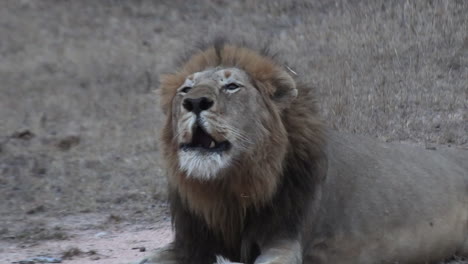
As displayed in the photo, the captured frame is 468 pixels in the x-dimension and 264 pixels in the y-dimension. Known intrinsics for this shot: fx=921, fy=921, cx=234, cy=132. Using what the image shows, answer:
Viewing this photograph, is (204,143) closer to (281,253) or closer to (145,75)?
(281,253)

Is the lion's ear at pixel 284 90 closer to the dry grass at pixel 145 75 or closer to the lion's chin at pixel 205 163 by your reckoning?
the lion's chin at pixel 205 163

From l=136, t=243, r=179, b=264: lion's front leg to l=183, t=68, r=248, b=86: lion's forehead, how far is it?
33.2 inches

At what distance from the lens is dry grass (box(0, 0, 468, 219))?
26.1 feet

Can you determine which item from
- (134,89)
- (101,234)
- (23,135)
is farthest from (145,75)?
(101,234)

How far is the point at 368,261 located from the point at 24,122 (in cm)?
704

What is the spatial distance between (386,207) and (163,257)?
118 cm

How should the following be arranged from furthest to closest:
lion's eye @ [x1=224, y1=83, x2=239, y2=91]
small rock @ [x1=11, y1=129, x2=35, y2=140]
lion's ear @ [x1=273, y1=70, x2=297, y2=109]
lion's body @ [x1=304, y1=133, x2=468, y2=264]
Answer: small rock @ [x1=11, y1=129, x2=35, y2=140]
lion's body @ [x1=304, y1=133, x2=468, y2=264]
lion's ear @ [x1=273, y1=70, x2=297, y2=109]
lion's eye @ [x1=224, y1=83, x2=239, y2=91]

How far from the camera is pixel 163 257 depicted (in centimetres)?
451

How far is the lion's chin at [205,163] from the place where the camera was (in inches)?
159

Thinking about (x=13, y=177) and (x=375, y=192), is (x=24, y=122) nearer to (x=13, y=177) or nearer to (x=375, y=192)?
(x=13, y=177)

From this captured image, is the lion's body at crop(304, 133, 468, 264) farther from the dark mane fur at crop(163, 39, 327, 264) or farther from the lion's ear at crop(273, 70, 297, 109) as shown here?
the lion's ear at crop(273, 70, 297, 109)

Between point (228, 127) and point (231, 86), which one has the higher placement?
point (231, 86)

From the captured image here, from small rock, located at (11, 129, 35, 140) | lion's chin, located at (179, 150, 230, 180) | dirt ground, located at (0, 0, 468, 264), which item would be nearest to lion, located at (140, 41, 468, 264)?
lion's chin, located at (179, 150, 230, 180)

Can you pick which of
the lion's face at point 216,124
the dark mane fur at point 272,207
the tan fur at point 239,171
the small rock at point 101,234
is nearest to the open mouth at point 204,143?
Result: the lion's face at point 216,124
